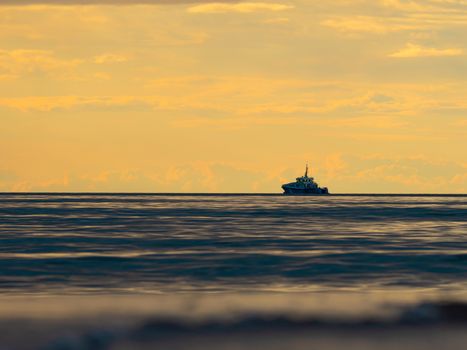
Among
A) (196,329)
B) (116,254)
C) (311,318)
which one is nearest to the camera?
(196,329)

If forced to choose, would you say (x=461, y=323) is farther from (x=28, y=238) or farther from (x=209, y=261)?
(x=28, y=238)

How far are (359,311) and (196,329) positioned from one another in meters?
4.52

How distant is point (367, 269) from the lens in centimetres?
2977

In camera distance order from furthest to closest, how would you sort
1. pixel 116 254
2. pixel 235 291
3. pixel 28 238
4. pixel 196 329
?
pixel 28 238 → pixel 116 254 → pixel 235 291 → pixel 196 329

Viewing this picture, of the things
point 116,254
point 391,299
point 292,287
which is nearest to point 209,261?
point 116,254

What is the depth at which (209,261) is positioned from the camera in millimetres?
32750

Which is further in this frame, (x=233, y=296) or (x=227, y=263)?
(x=227, y=263)

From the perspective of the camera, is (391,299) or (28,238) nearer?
Answer: (391,299)

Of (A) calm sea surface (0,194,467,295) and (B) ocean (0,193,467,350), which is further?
(A) calm sea surface (0,194,467,295)

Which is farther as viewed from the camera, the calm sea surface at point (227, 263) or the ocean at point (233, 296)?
the calm sea surface at point (227, 263)

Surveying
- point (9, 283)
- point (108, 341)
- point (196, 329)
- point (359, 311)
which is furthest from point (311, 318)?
point (9, 283)

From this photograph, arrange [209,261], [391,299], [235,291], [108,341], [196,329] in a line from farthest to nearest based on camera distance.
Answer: [209,261], [235,291], [391,299], [196,329], [108,341]

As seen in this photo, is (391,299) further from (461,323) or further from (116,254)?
(116,254)

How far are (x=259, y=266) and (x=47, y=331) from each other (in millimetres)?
14983
